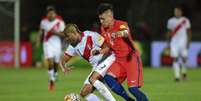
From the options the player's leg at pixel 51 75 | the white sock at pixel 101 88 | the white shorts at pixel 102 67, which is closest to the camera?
the white sock at pixel 101 88

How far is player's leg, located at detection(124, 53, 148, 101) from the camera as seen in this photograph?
614 inches

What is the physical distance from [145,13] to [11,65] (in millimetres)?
7925

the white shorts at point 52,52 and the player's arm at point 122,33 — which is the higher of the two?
the player's arm at point 122,33

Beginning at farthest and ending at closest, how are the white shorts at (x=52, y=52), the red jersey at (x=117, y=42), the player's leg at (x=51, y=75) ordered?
the white shorts at (x=52, y=52) < the player's leg at (x=51, y=75) < the red jersey at (x=117, y=42)

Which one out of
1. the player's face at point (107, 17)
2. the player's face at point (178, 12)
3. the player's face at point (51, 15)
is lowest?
the player's face at point (178, 12)

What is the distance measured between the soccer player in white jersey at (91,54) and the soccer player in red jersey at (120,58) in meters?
0.27

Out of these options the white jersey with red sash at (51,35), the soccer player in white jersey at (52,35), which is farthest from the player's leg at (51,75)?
the white jersey with red sash at (51,35)

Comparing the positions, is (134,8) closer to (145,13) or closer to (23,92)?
(145,13)

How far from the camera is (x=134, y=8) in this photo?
134ft

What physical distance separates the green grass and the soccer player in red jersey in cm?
342

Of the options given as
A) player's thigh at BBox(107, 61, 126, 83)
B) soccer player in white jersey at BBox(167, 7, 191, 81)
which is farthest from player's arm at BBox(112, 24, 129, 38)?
soccer player in white jersey at BBox(167, 7, 191, 81)

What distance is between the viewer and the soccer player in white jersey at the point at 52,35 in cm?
2434

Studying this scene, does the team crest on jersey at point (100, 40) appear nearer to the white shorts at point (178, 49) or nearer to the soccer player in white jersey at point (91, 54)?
the soccer player in white jersey at point (91, 54)

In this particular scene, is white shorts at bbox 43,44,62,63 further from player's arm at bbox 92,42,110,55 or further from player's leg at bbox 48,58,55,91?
player's arm at bbox 92,42,110,55
